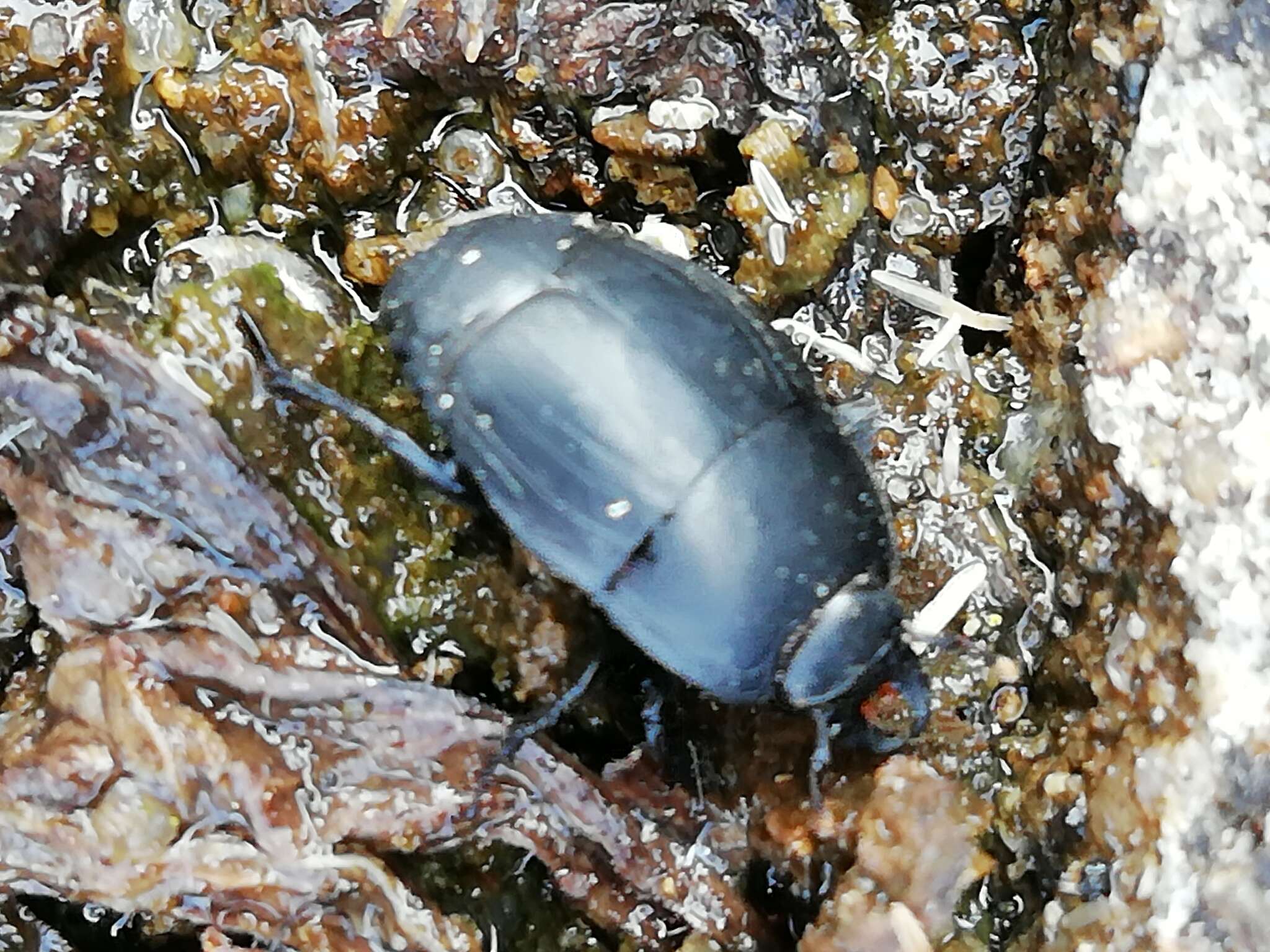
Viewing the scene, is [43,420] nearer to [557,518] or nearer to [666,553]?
[557,518]

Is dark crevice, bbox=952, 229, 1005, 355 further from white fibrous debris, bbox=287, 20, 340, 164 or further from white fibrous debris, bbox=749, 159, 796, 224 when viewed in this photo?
white fibrous debris, bbox=287, 20, 340, 164

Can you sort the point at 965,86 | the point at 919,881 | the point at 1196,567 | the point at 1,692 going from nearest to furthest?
the point at 1196,567 → the point at 919,881 → the point at 1,692 → the point at 965,86

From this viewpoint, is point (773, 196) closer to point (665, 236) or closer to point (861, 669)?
point (665, 236)

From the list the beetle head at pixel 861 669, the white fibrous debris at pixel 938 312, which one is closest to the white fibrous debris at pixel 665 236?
the white fibrous debris at pixel 938 312

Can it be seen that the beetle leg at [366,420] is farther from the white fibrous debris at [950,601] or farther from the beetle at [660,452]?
the white fibrous debris at [950,601]

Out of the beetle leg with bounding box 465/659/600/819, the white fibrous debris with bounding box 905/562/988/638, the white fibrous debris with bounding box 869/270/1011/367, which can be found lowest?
the beetle leg with bounding box 465/659/600/819

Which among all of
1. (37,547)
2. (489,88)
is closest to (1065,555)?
(489,88)

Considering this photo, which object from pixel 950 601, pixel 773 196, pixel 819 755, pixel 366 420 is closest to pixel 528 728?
pixel 819 755

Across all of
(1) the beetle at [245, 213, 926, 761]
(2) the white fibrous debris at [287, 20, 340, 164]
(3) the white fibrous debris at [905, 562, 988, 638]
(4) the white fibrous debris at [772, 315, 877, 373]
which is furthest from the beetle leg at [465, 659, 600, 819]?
(2) the white fibrous debris at [287, 20, 340, 164]

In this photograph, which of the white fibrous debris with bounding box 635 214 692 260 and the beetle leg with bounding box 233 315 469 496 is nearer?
the beetle leg with bounding box 233 315 469 496
